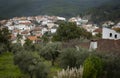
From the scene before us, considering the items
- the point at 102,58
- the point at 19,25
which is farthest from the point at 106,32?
the point at 19,25

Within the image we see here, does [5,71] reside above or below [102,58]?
below

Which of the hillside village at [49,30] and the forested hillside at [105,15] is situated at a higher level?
the forested hillside at [105,15]

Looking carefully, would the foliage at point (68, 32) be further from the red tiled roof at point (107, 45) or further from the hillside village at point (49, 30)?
the red tiled roof at point (107, 45)

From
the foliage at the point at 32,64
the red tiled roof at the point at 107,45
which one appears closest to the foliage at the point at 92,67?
the foliage at the point at 32,64

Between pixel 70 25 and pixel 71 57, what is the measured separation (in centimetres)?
3100

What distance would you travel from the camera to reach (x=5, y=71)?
42.8 metres

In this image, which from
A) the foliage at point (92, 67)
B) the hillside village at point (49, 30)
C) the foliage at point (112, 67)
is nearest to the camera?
the foliage at point (92, 67)

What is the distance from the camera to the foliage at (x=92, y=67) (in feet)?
75.5

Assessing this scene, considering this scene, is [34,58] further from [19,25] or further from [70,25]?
[19,25]

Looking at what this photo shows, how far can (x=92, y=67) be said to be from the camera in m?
23.1

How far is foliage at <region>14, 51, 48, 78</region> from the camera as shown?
3231cm

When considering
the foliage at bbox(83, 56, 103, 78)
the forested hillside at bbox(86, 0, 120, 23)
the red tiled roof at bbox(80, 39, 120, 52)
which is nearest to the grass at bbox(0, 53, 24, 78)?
the red tiled roof at bbox(80, 39, 120, 52)

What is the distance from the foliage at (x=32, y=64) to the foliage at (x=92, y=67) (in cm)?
981

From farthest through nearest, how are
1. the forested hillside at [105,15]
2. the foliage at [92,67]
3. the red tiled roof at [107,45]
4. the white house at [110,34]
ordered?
the forested hillside at [105,15] < the white house at [110,34] < the red tiled roof at [107,45] < the foliage at [92,67]
